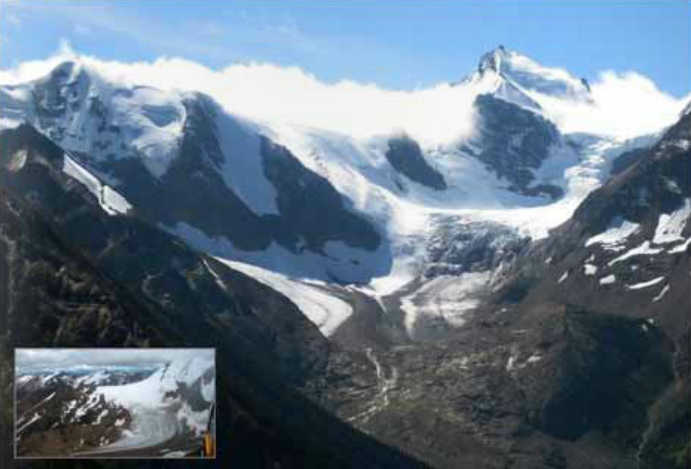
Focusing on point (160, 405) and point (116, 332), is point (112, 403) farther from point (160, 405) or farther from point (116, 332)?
point (116, 332)

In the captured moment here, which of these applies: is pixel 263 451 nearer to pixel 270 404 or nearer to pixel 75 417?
pixel 270 404

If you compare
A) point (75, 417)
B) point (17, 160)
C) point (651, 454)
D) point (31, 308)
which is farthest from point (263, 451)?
point (17, 160)

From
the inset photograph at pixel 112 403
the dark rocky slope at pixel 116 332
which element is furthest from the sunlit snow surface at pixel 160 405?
the dark rocky slope at pixel 116 332

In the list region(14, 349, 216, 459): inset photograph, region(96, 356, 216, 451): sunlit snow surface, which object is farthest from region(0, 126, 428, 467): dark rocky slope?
region(96, 356, 216, 451): sunlit snow surface

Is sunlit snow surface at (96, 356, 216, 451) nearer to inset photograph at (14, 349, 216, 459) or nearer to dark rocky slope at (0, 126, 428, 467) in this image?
inset photograph at (14, 349, 216, 459)

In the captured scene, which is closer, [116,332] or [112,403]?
[112,403]

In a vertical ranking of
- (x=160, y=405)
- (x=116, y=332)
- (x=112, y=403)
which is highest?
(x=116, y=332)

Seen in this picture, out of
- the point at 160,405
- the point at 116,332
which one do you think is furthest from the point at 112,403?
the point at 116,332

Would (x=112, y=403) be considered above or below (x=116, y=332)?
below
